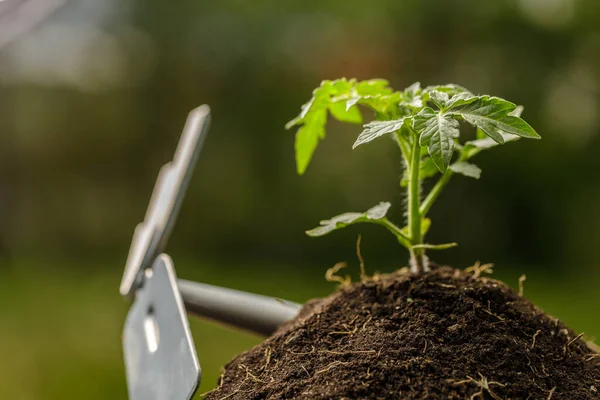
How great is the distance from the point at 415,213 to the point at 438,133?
14cm

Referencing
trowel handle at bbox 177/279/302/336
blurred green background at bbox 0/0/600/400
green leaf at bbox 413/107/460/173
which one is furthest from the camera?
blurred green background at bbox 0/0/600/400

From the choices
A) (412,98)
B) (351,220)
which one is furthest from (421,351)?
(412,98)

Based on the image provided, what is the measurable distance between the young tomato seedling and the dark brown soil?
2.4 inches

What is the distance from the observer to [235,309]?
709 mm

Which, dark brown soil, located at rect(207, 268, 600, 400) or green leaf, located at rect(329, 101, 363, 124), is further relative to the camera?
green leaf, located at rect(329, 101, 363, 124)

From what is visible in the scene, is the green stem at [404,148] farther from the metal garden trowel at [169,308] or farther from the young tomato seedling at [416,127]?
the metal garden trowel at [169,308]

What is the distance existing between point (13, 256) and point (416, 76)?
203cm

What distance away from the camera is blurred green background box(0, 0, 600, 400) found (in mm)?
2426

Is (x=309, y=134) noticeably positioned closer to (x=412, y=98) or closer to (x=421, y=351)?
(x=412, y=98)

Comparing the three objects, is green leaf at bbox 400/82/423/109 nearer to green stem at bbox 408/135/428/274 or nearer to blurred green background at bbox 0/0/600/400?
green stem at bbox 408/135/428/274

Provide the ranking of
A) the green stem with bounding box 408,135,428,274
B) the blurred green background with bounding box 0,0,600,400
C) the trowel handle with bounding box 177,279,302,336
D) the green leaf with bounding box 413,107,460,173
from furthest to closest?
the blurred green background with bounding box 0,0,600,400
the trowel handle with bounding box 177,279,302,336
the green stem with bounding box 408,135,428,274
the green leaf with bounding box 413,107,460,173

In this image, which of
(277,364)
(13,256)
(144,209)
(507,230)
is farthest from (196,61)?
(277,364)

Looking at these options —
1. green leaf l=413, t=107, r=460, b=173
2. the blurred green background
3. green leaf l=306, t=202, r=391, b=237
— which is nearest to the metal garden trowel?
green leaf l=306, t=202, r=391, b=237

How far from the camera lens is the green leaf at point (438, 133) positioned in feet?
1.54
